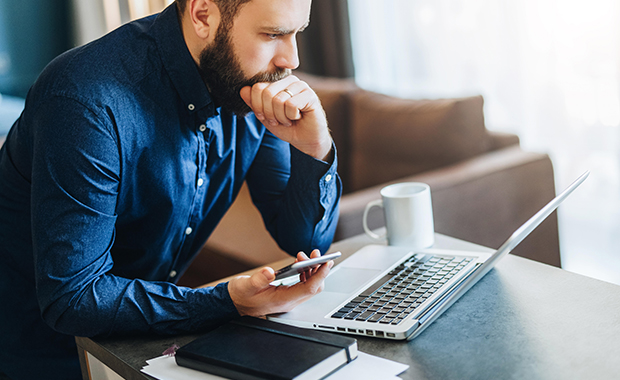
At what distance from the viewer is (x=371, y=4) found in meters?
3.28

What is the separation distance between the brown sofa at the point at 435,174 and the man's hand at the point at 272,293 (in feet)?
3.13

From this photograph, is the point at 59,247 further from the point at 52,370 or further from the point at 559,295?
the point at 559,295

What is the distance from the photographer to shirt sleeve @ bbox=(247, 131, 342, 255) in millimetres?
1189

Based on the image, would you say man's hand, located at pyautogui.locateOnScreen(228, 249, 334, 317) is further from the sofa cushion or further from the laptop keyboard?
the sofa cushion

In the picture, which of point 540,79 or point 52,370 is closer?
point 52,370

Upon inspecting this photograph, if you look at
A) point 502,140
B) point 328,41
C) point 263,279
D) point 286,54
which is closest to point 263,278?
point 263,279

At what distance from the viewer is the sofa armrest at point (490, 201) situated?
1903 millimetres

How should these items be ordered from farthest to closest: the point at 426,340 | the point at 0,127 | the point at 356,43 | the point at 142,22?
the point at 0,127
the point at 356,43
the point at 142,22
the point at 426,340

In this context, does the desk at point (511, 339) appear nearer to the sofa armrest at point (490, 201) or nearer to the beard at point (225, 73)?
the beard at point (225, 73)

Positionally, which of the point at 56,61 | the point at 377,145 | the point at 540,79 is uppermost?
the point at 56,61

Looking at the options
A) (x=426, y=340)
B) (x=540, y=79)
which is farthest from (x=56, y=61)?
(x=540, y=79)

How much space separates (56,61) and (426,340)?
2.50 feet

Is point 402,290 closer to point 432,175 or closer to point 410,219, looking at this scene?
point 410,219

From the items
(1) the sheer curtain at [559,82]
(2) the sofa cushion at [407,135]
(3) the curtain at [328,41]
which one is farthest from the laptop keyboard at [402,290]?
(3) the curtain at [328,41]
